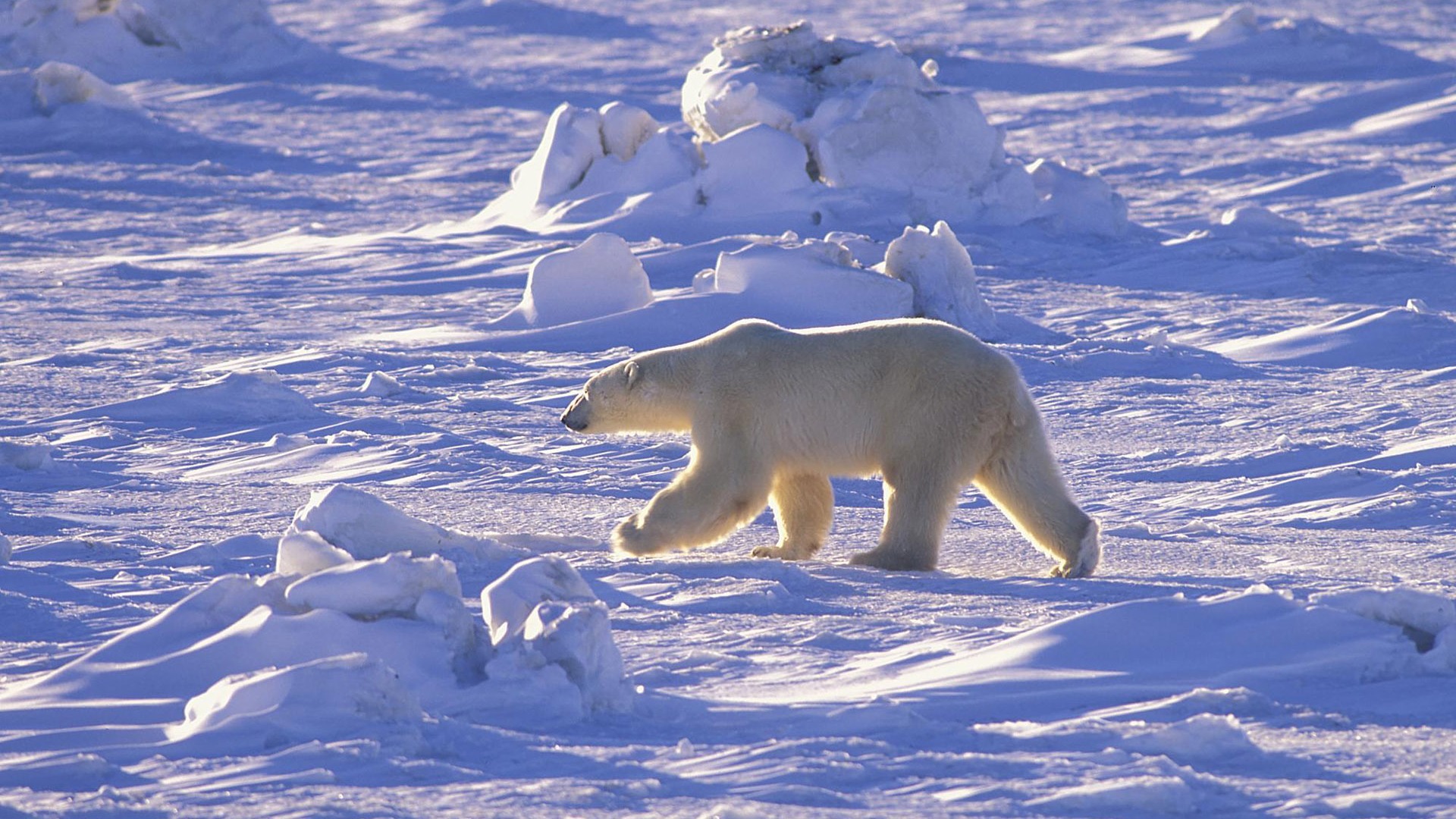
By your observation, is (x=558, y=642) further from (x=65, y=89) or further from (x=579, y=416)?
(x=65, y=89)

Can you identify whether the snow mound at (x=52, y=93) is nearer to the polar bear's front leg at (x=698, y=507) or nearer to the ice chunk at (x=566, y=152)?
the ice chunk at (x=566, y=152)

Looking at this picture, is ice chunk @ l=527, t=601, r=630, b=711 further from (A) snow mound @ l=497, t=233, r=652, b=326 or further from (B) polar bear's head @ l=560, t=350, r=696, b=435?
(A) snow mound @ l=497, t=233, r=652, b=326

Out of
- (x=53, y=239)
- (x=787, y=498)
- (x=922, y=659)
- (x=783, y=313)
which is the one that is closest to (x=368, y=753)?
(x=922, y=659)

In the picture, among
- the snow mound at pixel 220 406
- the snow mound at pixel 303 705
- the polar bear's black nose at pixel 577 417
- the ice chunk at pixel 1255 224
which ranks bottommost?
the ice chunk at pixel 1255 224

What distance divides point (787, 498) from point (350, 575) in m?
2.08

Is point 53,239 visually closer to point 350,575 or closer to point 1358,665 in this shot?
point 350,575

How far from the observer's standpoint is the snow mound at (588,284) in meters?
10.2

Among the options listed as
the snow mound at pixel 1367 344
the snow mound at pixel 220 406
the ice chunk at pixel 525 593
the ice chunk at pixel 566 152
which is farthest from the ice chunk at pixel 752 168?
the ice chunk at pixel 525 593

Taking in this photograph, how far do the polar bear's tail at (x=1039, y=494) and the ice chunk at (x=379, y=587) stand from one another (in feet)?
6.82

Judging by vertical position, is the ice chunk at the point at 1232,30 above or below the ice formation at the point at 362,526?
above

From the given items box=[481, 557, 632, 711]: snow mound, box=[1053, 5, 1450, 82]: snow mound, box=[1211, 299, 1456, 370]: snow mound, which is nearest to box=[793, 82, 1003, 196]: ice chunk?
box=[1211, 299, 1456, 370]: snow mound

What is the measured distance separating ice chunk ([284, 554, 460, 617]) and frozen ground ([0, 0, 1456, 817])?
2 centimetres

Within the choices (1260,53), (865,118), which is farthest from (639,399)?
(1260,53)

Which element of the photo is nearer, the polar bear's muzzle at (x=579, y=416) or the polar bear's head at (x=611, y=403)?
the polar bear's head at (x=611, y=403)
